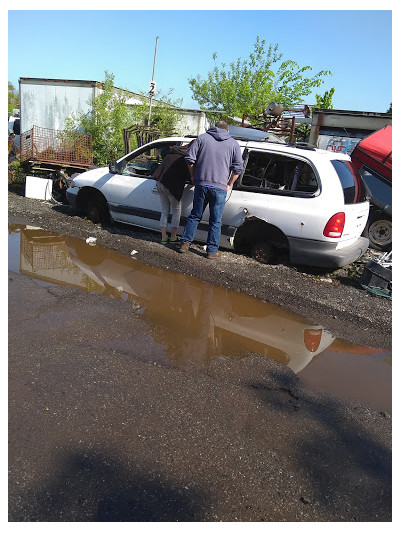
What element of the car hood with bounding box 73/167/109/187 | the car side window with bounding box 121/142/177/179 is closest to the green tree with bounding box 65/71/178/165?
the car hood with bounding box 73/167/109/187

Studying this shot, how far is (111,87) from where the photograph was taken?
13039 millimetres

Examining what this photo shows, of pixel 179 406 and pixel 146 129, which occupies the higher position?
pixel 146 129

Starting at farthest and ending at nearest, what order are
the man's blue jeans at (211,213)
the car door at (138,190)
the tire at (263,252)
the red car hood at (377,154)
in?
the red car hood at (377,154)
the car door at (138,190)
the tire at (263,252)
the man's blue jeans at (211,213)

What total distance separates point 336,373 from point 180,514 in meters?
2.14

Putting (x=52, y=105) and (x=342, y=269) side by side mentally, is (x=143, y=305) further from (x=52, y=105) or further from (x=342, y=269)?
(x=52, y=105)

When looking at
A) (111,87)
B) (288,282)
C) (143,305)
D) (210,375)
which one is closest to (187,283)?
(143,305)

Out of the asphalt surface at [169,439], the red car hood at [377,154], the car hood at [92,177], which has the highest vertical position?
the red car hood at [377,154]

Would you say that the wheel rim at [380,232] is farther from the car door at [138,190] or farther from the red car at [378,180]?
the car door at [138,190]

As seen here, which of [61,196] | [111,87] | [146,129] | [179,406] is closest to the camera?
[179,406]

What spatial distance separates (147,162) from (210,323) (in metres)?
4.17

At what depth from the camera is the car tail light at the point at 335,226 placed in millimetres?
5672

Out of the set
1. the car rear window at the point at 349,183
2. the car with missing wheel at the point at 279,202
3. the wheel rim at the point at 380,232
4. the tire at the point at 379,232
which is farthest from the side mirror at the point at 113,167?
the wheel rim at the point at 380,232

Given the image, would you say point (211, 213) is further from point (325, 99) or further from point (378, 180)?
point (325, 99)

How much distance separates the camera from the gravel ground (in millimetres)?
4785
